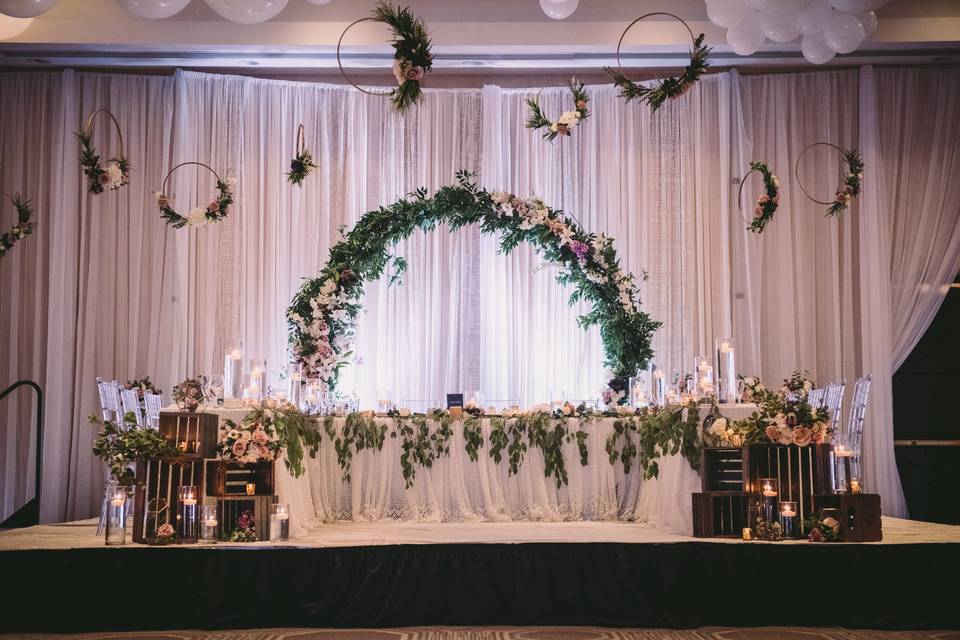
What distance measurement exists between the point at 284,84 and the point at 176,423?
17.7 ft

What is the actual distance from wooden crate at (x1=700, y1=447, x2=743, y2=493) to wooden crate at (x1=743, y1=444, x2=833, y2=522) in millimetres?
144

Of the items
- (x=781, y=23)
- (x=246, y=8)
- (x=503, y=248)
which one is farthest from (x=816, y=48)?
(x=246, y=8)

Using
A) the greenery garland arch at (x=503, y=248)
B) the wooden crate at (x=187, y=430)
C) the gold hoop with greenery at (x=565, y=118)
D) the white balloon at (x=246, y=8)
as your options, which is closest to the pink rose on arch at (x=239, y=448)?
the wooden crate at (x=187, y=430)

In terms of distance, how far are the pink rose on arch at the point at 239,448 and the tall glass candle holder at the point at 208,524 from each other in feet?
1.06

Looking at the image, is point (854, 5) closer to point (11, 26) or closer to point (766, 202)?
point (766, 202)

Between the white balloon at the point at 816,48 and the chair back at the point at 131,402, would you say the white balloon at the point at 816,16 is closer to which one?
the white balloon at the point at 816,48

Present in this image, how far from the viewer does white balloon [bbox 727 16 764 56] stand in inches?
279

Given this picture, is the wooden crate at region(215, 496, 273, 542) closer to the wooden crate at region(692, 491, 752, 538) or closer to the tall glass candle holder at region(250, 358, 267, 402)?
the tall glass candle holder at region(250, 358, 267, 402)

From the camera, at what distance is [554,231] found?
8312 mm

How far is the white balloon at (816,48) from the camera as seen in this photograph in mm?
6934

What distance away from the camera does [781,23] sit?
22.2 ft

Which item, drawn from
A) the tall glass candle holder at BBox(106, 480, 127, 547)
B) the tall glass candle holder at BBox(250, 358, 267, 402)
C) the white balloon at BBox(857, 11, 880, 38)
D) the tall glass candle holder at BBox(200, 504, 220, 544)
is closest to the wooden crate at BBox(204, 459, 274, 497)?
the tall glass candle holder at BBox(200, 504, 220, 544)

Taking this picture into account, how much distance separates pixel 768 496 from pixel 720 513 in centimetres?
33

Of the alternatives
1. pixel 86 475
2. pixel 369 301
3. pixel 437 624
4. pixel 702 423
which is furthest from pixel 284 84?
pixel 437 624
